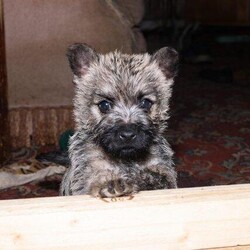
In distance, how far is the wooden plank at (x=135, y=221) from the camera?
170 centimetres

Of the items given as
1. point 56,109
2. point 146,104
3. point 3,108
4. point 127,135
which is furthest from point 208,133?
point 127,135

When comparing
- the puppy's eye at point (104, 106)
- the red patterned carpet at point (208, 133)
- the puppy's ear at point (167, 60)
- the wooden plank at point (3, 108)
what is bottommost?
the red patterned carpet at point (208, 133)

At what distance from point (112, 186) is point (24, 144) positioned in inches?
A: 113

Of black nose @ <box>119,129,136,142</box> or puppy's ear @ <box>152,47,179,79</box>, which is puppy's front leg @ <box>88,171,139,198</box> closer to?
black nose @ <box>119,129,136,142</box>

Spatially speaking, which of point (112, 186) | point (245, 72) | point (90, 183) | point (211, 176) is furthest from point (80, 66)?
point (245, 72)

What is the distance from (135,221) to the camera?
177cm

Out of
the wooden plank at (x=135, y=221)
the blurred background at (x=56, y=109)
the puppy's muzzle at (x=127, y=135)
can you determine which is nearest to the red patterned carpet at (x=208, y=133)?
the blurred background at (x=56, y=109)

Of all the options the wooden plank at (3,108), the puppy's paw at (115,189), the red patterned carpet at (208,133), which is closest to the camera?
the puppy's paw at (115,189)

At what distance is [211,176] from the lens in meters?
3.81

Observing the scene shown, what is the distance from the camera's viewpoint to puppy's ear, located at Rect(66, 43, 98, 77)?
8.64ft

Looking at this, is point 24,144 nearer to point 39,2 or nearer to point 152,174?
point 39,2

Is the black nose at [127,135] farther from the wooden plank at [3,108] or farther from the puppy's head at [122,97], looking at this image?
the wooden plank at [3,108]

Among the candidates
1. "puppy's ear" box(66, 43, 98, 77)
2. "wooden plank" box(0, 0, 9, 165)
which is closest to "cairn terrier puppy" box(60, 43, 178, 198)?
"puppy's ear" box(66, 43, 98, 77)

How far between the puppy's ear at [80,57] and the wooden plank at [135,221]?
3.55 feet
